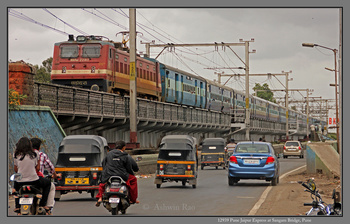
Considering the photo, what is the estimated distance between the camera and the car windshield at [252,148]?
2583 centimetres

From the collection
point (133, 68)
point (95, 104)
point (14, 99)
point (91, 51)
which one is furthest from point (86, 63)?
point (14, 99)

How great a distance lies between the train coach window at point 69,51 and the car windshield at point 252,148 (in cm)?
1646

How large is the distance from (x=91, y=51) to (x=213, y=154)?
9.83 m

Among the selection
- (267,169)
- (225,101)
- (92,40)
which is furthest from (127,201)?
(225,101)

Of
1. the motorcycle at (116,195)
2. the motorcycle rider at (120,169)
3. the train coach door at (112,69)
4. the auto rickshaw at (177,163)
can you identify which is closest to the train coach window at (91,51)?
the train coach door at (112,69)

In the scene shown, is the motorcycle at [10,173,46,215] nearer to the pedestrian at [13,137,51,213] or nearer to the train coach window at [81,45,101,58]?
the pedestrian at [13,137,51,213]

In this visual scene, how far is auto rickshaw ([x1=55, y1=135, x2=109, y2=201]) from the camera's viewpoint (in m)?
19.5

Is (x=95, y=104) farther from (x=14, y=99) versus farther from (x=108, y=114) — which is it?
(x=14, y=99)

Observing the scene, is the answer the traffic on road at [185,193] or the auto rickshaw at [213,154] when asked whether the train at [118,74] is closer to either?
the auto rickshaw at [213,154]

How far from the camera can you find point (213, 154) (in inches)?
1722

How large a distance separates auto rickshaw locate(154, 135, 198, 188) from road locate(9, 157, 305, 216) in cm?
42

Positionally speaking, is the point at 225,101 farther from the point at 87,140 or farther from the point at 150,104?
the point at 87,140

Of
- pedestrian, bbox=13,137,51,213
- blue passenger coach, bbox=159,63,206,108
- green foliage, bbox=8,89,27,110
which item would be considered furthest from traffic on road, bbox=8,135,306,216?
blue passenger coach, bbox=159,63,206,108

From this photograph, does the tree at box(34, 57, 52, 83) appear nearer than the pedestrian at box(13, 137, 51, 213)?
No
